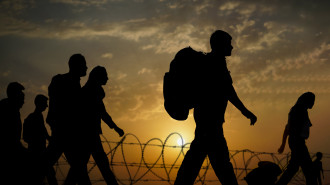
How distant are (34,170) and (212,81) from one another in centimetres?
238

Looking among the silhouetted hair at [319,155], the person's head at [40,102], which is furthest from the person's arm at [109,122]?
the silhouetted hair at [319,155]

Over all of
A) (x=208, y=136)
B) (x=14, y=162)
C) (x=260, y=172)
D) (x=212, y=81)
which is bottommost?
(x=260, y=172)

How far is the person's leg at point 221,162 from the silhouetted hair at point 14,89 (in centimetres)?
307

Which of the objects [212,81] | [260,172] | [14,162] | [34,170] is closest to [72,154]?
[34,170]

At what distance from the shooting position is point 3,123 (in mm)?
5238

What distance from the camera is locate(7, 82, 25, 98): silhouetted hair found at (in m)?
5.50

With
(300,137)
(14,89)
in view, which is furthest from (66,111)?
(300,137)

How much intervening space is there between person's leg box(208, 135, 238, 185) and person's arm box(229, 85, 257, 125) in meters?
0.43

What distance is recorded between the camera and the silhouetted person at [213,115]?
4.11 meters

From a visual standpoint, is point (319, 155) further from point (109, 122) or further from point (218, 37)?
point (218, 37)

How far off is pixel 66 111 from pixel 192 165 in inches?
73.2

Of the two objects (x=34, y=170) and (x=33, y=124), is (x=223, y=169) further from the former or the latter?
(x=33, y=124)

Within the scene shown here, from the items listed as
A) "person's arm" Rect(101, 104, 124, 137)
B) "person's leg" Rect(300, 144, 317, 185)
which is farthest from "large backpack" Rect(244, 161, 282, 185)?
"person's arm" Rect(101, 104, 124, 137)

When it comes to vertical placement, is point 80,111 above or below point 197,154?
above
